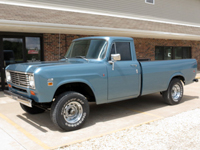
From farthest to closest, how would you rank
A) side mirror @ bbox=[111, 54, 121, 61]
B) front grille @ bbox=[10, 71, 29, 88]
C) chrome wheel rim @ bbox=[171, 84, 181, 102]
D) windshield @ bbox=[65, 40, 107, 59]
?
chrome wheel rim @ bbox=[171, 84, 181, 102], windshield @ bbox=[65, 40, 107, 59], side mirror @ bbox=[111, 54, 121, 61], front grille @ bbox=[10, 71, 29, 88]

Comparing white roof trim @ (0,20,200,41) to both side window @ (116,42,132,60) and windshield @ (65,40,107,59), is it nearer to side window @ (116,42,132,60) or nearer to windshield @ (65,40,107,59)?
windshield @ (65,40,107,59)

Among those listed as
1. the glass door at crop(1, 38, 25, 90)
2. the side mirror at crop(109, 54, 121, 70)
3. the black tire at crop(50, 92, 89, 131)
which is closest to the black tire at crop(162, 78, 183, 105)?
the side mirror at crop(109, 54, 121, 70)

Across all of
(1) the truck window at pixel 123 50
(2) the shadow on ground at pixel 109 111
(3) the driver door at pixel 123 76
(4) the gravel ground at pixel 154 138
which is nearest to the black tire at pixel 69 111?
(2) the shadow on ground at pixel 109 111

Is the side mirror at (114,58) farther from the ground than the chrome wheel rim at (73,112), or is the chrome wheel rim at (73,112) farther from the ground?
the side mirror at (114,58)

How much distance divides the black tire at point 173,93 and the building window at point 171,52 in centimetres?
949

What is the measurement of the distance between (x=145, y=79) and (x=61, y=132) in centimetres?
277

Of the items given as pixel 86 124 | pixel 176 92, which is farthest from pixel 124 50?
pixel 176 92

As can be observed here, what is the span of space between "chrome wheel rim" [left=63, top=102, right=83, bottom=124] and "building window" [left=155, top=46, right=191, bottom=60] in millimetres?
12681

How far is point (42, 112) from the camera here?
6613 millimetres

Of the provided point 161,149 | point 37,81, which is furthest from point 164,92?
point 37,81

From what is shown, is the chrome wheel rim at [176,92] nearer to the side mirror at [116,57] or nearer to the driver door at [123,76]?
the driver door at [123,76]

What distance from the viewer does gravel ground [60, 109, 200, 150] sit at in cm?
416

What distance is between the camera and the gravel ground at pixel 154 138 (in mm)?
4156

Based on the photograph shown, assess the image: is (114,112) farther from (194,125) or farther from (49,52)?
(49,52)
